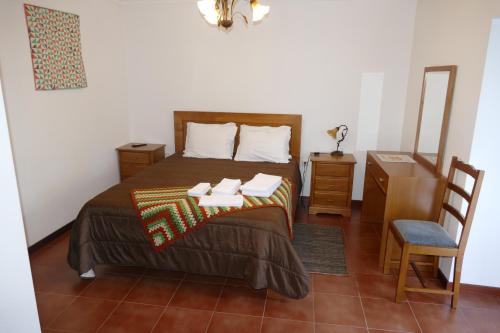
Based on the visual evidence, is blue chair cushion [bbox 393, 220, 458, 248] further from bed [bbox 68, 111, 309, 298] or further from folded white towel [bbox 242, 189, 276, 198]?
folded white towel [bbox 242, 189, 276, 198]

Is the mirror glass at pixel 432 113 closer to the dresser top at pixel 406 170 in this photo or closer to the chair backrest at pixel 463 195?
the dresser top at pixel 406 170

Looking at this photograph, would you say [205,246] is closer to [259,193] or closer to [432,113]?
[259,193]

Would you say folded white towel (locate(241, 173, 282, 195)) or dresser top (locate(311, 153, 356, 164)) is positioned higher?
dresser top (locate(311, 153, 356, 164))

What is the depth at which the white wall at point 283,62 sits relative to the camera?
149 inches

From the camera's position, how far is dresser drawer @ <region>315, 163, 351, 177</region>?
148 inches

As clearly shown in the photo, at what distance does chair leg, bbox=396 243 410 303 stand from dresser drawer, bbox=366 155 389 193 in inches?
24.7

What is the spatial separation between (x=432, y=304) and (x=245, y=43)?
10.2ft

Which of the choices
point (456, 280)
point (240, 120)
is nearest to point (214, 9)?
point (240, 120)

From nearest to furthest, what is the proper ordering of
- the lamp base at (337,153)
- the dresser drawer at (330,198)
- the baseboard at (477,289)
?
1. the baseboard at (477,289)
2. the dresser drawer at (330,198)
3. the lamp base at (337,153)

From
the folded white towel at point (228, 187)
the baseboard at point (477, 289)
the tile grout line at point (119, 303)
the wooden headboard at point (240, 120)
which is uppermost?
the wooden headboard at point (240, 120)

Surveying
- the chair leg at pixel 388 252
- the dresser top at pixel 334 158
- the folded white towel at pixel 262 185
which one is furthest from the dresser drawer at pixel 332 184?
the chair leg at pixel 388 252

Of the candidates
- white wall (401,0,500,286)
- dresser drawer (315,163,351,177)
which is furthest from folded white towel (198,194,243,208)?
white wall (401,0,500,286)

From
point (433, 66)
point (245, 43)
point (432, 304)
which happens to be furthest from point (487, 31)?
point (245, 43)

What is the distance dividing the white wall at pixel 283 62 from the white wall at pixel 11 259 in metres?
3.14
